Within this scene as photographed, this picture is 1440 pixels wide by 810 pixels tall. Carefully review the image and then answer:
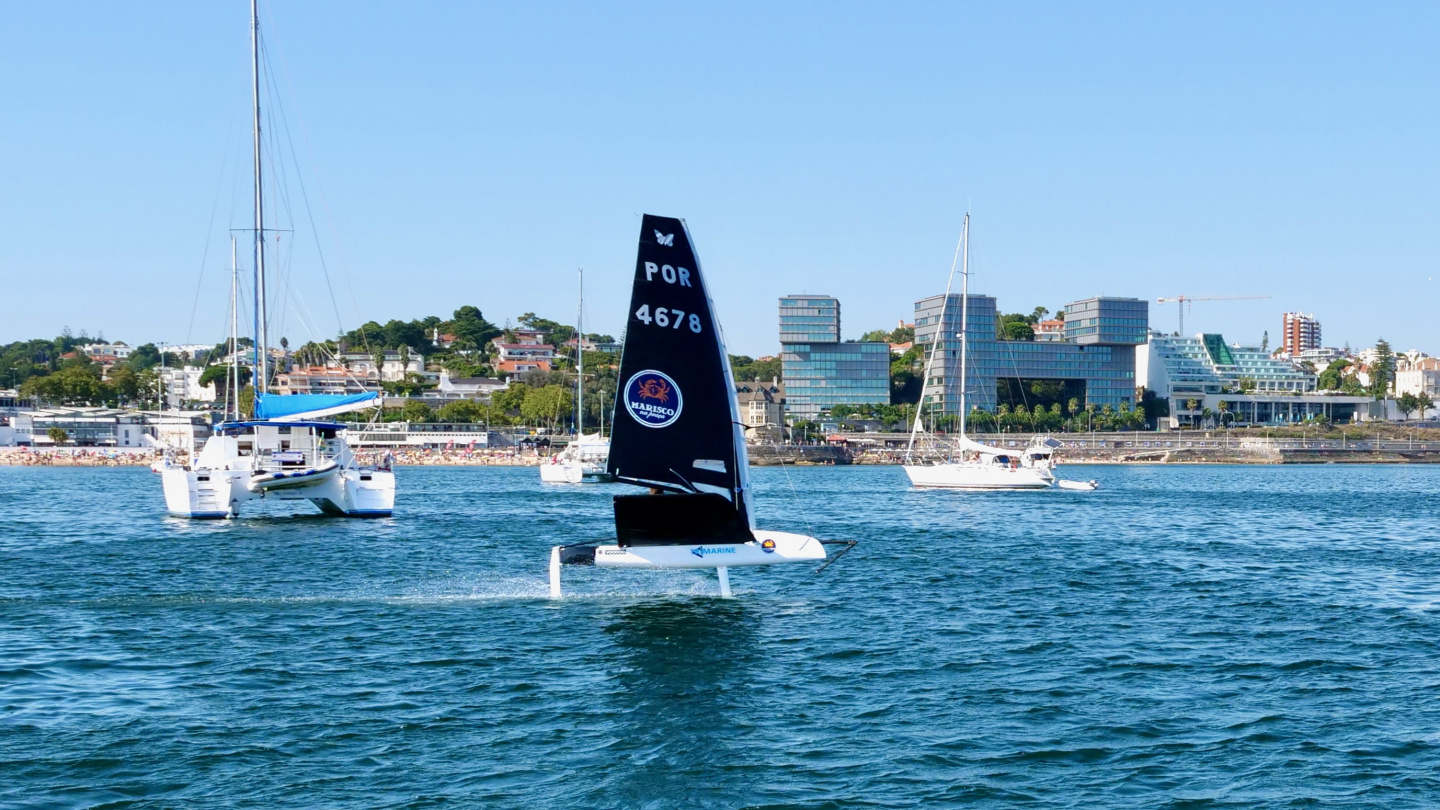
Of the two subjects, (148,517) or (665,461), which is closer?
(665,461)

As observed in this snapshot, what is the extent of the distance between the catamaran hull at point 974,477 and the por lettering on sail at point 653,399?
5090cm

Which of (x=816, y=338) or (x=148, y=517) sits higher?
(x=816, y=338)

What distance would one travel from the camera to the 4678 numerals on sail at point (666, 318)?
20.4 metres

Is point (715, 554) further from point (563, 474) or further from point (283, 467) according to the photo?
point (563, 474)

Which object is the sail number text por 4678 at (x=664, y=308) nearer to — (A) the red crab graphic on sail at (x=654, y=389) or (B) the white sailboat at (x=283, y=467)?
(A) the red crab graphic on sail at (x=654, y=389)

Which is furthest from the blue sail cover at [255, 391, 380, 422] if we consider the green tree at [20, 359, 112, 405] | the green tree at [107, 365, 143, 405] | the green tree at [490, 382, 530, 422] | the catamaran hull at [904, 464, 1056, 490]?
the green tree at [107, 365, 143, 405]

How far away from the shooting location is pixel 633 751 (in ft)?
43.5

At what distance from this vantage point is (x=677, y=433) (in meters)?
20.7

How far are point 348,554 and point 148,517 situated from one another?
1672 cm

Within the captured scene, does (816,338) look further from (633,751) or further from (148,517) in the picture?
(633,751)

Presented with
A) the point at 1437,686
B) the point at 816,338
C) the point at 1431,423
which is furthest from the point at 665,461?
the point at 1431,423

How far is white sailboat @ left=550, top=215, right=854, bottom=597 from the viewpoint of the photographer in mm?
20312

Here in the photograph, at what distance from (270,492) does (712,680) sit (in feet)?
93.6

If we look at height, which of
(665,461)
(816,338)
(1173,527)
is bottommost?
(1173,527)
